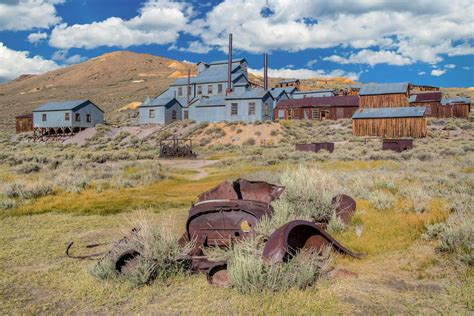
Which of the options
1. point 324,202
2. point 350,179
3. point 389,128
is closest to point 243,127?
point 389,128

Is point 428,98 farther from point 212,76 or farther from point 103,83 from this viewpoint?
point 103,83

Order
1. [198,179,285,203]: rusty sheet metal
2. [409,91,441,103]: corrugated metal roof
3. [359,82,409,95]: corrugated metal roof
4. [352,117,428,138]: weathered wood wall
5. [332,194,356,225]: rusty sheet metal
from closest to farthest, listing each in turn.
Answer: [332,194,356,225]: rusty sheet metal
[198,179,285,203]: rusty sheet metal
[352,117,428,138]: weathered wood wall
[359,82,409,95]: corrugated metal roof
[409,91,441,103]: corrugated metal roof

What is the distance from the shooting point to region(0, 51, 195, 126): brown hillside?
89312 millimetres

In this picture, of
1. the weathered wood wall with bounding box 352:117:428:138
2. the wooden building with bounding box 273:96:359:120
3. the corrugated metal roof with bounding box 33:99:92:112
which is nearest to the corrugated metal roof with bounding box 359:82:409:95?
the wooden building with bounding box 273:96:359:120

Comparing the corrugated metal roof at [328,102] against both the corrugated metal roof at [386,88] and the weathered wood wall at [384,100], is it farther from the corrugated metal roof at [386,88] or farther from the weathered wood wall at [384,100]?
the corrugated metal roof at [386,88]

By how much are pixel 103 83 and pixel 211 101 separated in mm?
71901

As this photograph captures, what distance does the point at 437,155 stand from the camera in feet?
80.9

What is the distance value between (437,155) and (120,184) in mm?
20029

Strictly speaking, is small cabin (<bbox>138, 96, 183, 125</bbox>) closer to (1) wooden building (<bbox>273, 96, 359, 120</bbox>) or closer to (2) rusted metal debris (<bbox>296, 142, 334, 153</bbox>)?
(1) wooden building (<bbox>273, 96, 359, 120</bbox>)

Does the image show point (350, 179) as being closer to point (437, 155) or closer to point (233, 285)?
point (233, 285)

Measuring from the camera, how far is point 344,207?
890 centimetres

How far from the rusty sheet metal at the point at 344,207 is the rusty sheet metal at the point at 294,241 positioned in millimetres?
2191

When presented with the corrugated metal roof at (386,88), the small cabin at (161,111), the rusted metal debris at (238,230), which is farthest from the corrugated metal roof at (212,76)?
the rusted metal debris at (238,230)

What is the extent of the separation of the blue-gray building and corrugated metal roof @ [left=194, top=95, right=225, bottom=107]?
53.8 feet
